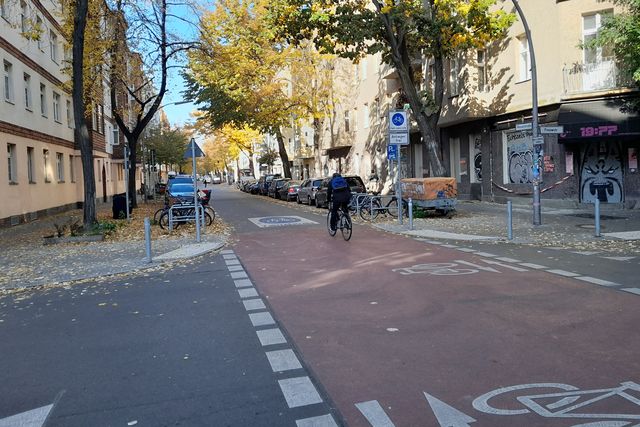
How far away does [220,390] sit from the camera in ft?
14.3

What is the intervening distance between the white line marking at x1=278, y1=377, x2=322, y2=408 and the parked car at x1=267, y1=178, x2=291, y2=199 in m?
34.5

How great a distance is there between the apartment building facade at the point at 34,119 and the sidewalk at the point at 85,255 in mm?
5135

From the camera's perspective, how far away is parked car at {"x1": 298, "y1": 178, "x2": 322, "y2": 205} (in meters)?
29.7

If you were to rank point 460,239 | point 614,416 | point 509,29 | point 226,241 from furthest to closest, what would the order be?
point 509,29 → point 226,241 → point 460,239 → point 614,416

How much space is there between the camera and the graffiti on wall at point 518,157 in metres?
22.4

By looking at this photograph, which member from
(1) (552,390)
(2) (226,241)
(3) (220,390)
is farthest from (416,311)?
(2) (226,241)

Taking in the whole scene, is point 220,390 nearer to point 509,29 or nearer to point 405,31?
point 405,31

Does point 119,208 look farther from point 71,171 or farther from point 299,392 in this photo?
point 299,392

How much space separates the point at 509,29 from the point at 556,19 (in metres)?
2.69

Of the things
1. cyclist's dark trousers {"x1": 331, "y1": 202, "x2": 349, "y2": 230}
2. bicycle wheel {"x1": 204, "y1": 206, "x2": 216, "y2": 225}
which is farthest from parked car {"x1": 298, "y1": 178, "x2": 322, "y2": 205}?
cyclist's dark trousers {"x1": 331, "y1": 202, "x2": 349, "y2": 230}

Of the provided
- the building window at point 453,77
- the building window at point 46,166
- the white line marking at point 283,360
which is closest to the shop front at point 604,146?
the building window at point 453,77

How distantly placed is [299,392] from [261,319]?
2271 mm

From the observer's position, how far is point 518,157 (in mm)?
23047

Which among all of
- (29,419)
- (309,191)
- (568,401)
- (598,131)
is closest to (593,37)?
(598,131)
